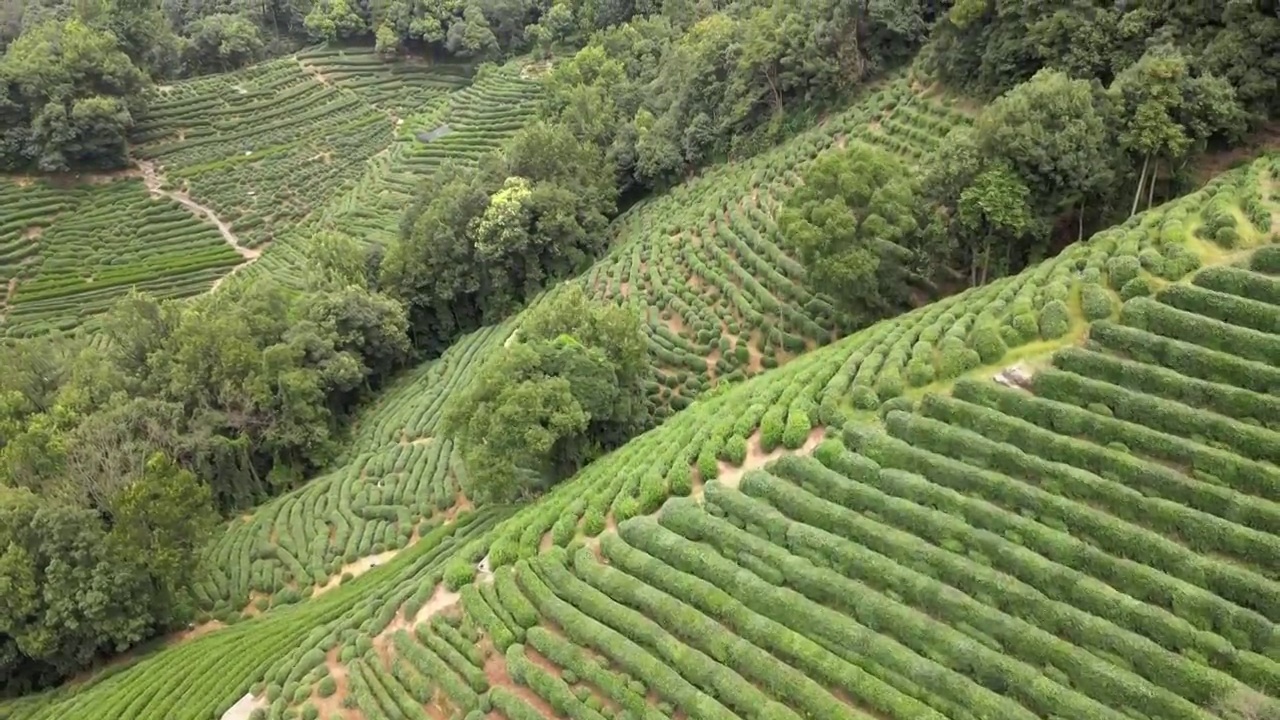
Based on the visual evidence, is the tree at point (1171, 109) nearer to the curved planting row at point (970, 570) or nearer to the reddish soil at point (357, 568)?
the curved planting row at point (970, 570)

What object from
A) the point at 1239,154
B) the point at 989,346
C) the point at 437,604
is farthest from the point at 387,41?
the point at 989,346

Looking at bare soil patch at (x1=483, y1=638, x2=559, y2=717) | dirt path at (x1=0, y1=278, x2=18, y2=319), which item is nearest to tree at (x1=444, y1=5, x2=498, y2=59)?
dirt path at (x1=0, y1=278, x2=18, y2=319)

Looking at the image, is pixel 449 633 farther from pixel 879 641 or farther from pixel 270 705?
pixel 879 641

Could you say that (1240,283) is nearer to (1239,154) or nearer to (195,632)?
(1239,154)

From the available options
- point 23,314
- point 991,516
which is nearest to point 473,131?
point 23,314

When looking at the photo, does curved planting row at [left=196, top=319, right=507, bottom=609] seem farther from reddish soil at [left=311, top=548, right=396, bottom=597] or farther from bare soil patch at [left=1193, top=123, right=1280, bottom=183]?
bare soil patch at [left=1193, top=123, right=1280, bottom=183]

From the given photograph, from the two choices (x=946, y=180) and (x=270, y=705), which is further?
(x=946, y=180)
